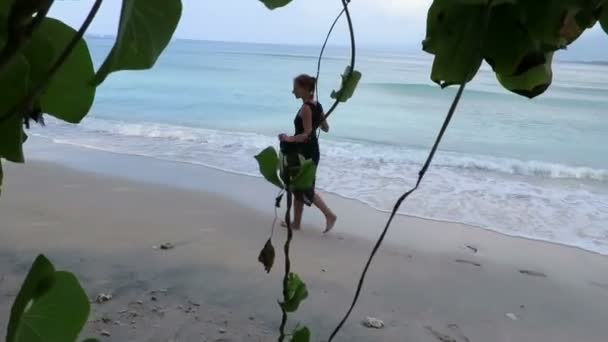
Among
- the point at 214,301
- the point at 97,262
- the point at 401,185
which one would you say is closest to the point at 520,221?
the point at 401,185

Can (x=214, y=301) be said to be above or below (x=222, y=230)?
above

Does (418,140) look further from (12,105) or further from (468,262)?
(12,105)

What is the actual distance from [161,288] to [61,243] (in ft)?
3.71

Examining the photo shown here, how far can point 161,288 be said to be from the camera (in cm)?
361

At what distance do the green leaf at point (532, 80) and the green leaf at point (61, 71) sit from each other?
0.22 m

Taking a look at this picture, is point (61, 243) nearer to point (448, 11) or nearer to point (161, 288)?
point (161, 288)

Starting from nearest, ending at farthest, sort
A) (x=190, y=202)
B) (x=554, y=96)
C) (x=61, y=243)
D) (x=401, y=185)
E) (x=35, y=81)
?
(x=35, y=81) < (x=61, y=243) < (x=190, y=202) < (x=401, y=185) < (x=554, y=96)

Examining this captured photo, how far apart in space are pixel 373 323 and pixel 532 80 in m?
3.13

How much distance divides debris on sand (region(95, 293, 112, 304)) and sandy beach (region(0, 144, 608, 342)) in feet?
0.17

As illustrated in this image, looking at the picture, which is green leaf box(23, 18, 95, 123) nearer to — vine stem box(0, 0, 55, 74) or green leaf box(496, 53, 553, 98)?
vine stem box(0, 0, 55, 74)

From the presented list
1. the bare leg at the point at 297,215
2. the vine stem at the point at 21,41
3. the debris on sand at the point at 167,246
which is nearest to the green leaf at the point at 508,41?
the vine stem at the point at 21,41

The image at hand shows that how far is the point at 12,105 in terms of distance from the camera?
0.24m

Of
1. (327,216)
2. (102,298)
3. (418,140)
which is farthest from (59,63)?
(418,140)

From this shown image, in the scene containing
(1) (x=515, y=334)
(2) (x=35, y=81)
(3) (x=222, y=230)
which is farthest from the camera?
(3) (x=222, y=230)
